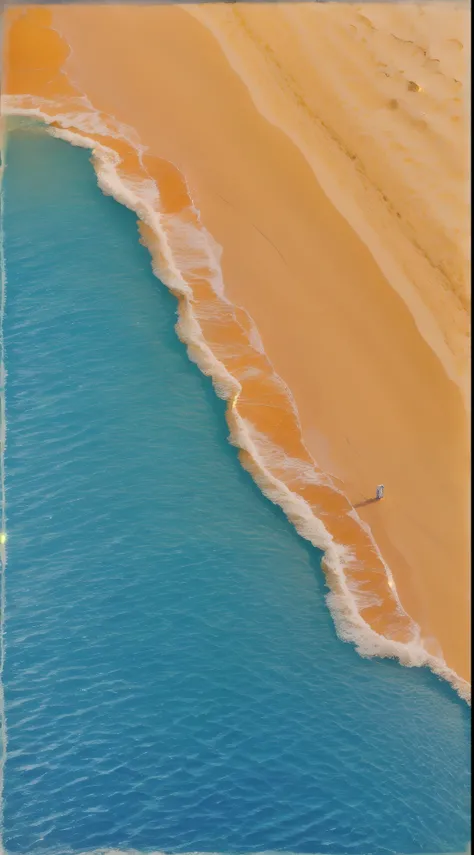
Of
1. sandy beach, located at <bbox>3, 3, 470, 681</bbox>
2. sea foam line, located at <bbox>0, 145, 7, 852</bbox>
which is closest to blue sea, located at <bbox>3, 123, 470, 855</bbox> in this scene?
sea foam line, located at <bbox>0, 145, 7, 852</bbox>

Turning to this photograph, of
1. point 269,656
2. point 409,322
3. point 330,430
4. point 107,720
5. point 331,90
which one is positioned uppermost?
point 331,90

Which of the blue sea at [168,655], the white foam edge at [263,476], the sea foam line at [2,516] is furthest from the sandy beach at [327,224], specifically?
the sea foam line at [2,516]

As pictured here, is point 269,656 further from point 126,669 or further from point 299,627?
point 126,669

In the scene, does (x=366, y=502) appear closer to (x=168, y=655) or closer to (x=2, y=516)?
(x=168, y=655)

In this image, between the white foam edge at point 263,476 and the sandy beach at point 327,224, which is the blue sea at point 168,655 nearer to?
the white foam edge at point 263,476

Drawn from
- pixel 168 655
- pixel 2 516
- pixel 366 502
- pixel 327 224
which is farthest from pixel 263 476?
pixel 327 224

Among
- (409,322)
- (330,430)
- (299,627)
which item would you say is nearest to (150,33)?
(409,322)

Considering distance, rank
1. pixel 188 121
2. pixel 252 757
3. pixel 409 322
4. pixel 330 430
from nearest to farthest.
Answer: pixel 252 757 < pixel 330 430 < pixel 409 322 < pixel 188 121

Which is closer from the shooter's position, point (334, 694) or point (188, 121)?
point (334, 694)
